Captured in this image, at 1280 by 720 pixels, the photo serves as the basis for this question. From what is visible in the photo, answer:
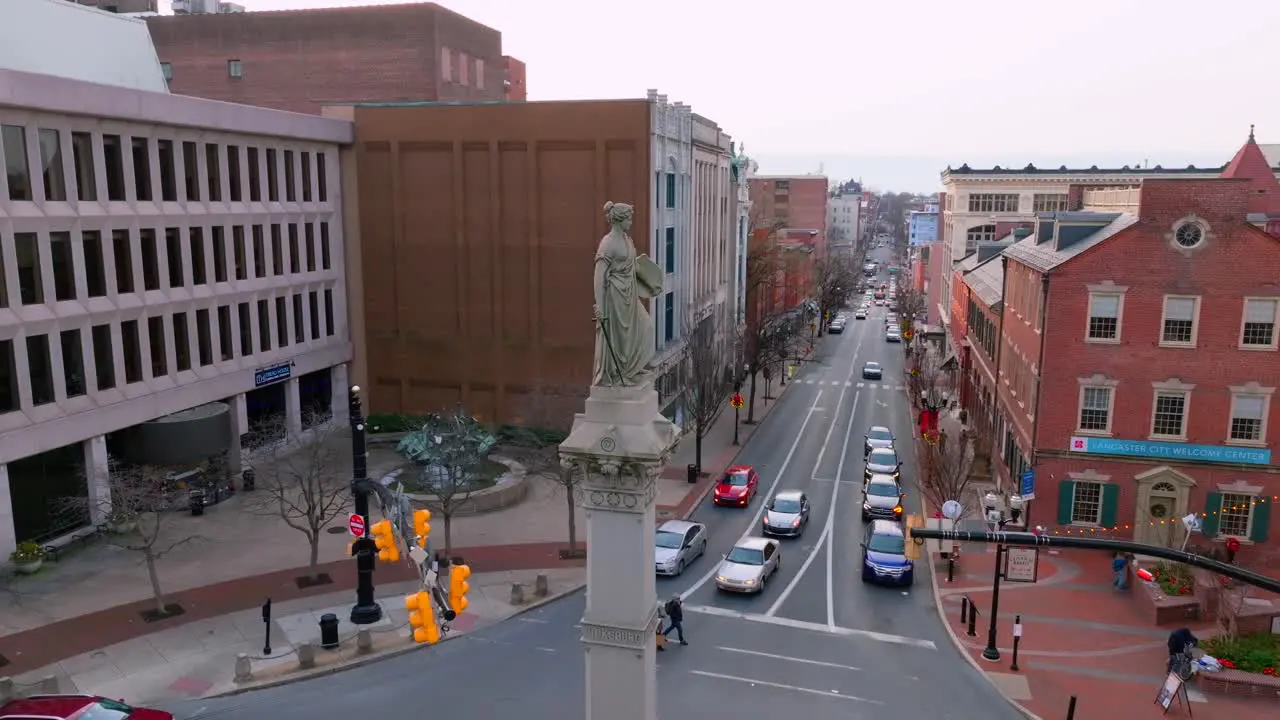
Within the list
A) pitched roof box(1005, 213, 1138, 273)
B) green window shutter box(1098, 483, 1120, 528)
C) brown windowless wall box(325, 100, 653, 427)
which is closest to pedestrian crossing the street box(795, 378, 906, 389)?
pitched roof box(1005, 213, 1138, 273)

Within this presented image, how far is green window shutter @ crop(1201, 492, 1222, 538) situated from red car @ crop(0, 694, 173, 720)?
101 feet

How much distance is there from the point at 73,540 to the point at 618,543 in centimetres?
2602

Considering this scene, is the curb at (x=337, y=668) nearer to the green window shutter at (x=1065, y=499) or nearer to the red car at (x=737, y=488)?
the red car at (x=737, y=488)

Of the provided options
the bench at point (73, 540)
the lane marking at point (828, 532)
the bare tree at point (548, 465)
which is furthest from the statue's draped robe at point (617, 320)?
the bench at point (73, 540)

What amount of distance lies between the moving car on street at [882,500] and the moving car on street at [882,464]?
1.89 m

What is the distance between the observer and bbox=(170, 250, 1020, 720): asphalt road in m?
19.5

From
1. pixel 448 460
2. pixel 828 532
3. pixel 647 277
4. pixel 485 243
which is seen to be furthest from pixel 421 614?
pixel 485 243

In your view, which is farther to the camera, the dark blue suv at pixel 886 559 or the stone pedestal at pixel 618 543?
the dark blue suv at pixel 886 559

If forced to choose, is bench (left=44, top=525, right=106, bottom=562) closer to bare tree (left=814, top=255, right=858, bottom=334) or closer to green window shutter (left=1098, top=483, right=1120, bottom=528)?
green window shutter (left=1098, top=483, right=1120, bottom=528)

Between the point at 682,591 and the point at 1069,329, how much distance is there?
A: 15958 millimetres

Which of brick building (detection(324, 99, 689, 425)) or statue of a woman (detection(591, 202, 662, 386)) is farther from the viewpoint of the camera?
brick building (detection(324, 99, 689, 425))

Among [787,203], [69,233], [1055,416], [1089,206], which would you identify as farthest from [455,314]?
[787,203]

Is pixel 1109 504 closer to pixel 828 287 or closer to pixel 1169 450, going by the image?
pixel 1169 450

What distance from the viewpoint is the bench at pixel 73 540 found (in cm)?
2792
